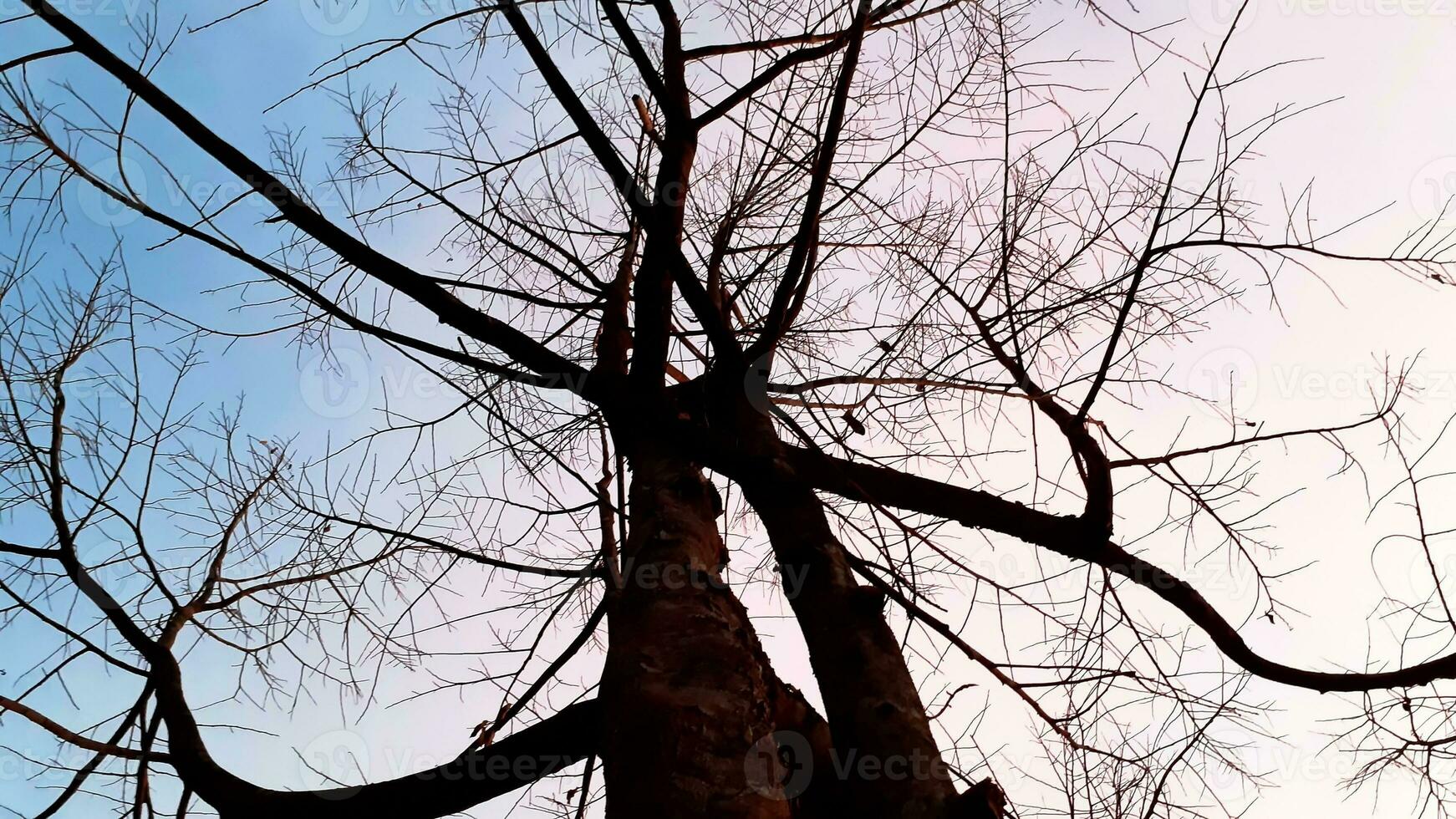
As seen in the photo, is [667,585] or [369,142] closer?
[667,585]

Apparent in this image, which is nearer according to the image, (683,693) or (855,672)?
(683,693)

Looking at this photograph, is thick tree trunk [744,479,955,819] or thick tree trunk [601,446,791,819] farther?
thick tree trunk [744,479,955,819]

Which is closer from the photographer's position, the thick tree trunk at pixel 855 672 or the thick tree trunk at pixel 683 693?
the thick tree trunk at pixel 683 693

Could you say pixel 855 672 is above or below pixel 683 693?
above

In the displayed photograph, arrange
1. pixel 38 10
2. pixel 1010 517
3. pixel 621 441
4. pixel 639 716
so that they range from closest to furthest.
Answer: pixel 639 716 → pixel 38 10 → pixel 1010 517 → pixel 621 441

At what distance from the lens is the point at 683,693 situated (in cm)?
167

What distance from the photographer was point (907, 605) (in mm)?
2244

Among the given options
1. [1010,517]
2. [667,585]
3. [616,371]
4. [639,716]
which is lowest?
[639,716]

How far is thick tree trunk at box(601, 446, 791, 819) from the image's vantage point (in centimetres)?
150

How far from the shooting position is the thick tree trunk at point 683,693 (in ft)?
4.92

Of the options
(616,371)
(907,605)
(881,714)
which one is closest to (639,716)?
(881,714)

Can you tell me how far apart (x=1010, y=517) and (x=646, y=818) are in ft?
4.61

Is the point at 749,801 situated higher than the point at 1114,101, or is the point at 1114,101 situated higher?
the point at 1114,101

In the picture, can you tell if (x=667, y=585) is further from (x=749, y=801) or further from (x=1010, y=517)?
(x=1010, y=517)
